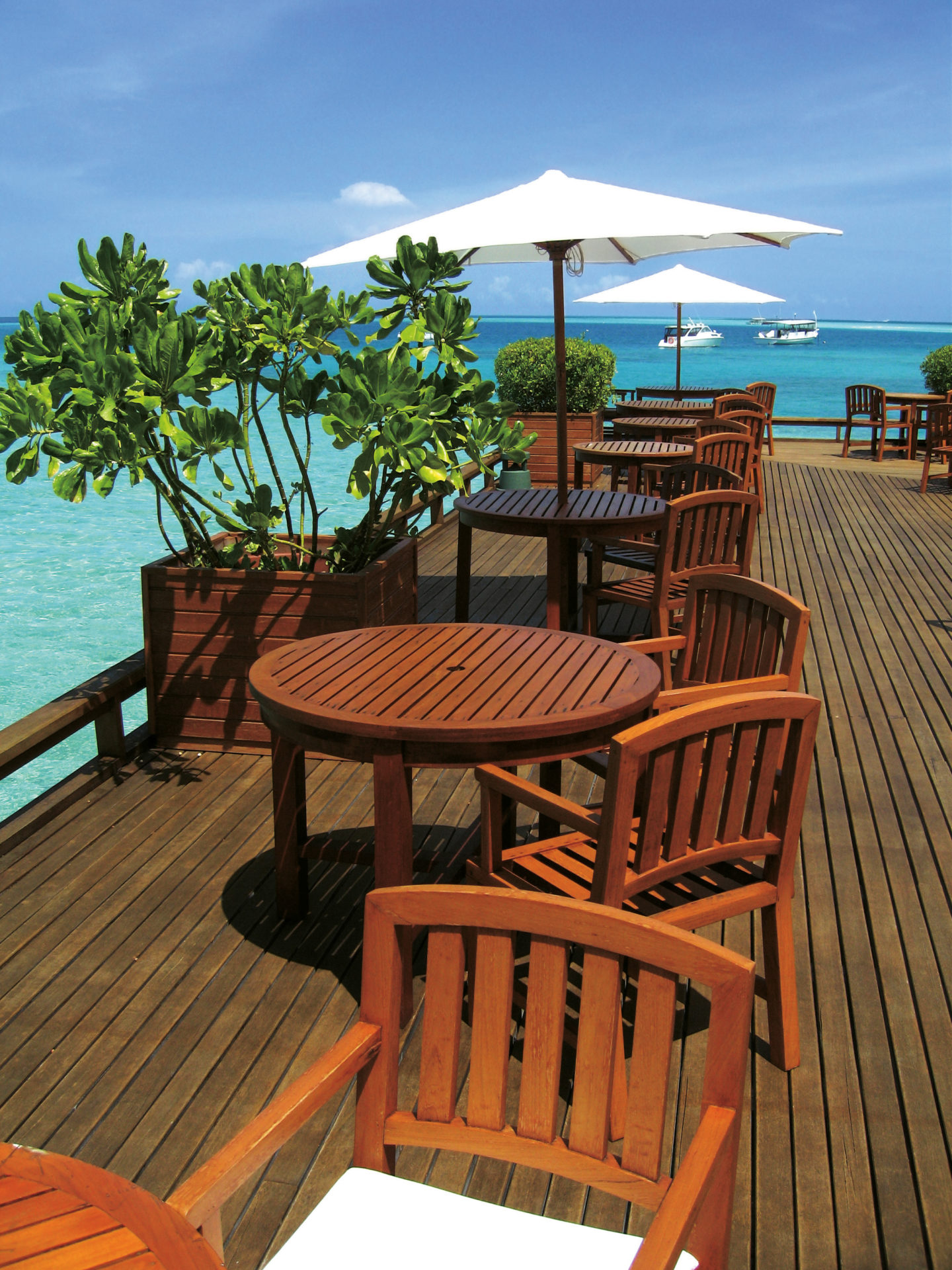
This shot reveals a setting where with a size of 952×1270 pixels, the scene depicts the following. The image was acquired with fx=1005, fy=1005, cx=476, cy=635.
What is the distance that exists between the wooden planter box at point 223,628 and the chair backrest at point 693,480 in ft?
6.51

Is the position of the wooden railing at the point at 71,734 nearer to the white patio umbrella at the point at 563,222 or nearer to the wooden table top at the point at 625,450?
the white patio umbrella at the point at 563,222

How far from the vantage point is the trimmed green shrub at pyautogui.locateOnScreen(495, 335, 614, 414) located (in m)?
11.4

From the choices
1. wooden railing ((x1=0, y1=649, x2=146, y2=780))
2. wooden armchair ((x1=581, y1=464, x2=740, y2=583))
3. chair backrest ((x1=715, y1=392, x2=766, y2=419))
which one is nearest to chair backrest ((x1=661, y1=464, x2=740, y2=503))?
wooden armchair ((x1=581, y1=464, x2=740, y2=583))

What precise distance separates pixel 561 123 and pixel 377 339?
75.9 metres

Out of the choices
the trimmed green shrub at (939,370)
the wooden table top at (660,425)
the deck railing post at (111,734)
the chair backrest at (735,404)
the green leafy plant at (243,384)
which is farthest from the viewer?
the trimmed green shrub at (939,370)

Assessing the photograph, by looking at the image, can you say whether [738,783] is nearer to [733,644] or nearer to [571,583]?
[733,644]

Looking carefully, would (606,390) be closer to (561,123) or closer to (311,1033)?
(311,1033)

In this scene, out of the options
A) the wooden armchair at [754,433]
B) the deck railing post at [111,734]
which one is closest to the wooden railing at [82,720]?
the deck railing post at [111,734]

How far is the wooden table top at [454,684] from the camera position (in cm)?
210

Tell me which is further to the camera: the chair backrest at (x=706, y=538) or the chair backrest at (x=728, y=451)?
the chair backrest at (x=728, y=451)

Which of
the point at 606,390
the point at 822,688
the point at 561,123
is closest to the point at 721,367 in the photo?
the point at 561,123

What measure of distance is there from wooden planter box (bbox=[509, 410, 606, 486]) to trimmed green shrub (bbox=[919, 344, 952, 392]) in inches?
256

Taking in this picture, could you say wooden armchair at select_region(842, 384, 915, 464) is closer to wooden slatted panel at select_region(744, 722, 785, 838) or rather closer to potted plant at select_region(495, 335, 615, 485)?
potted plant at select_region(495, 335, 615, 485)

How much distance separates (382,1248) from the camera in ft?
3.72
